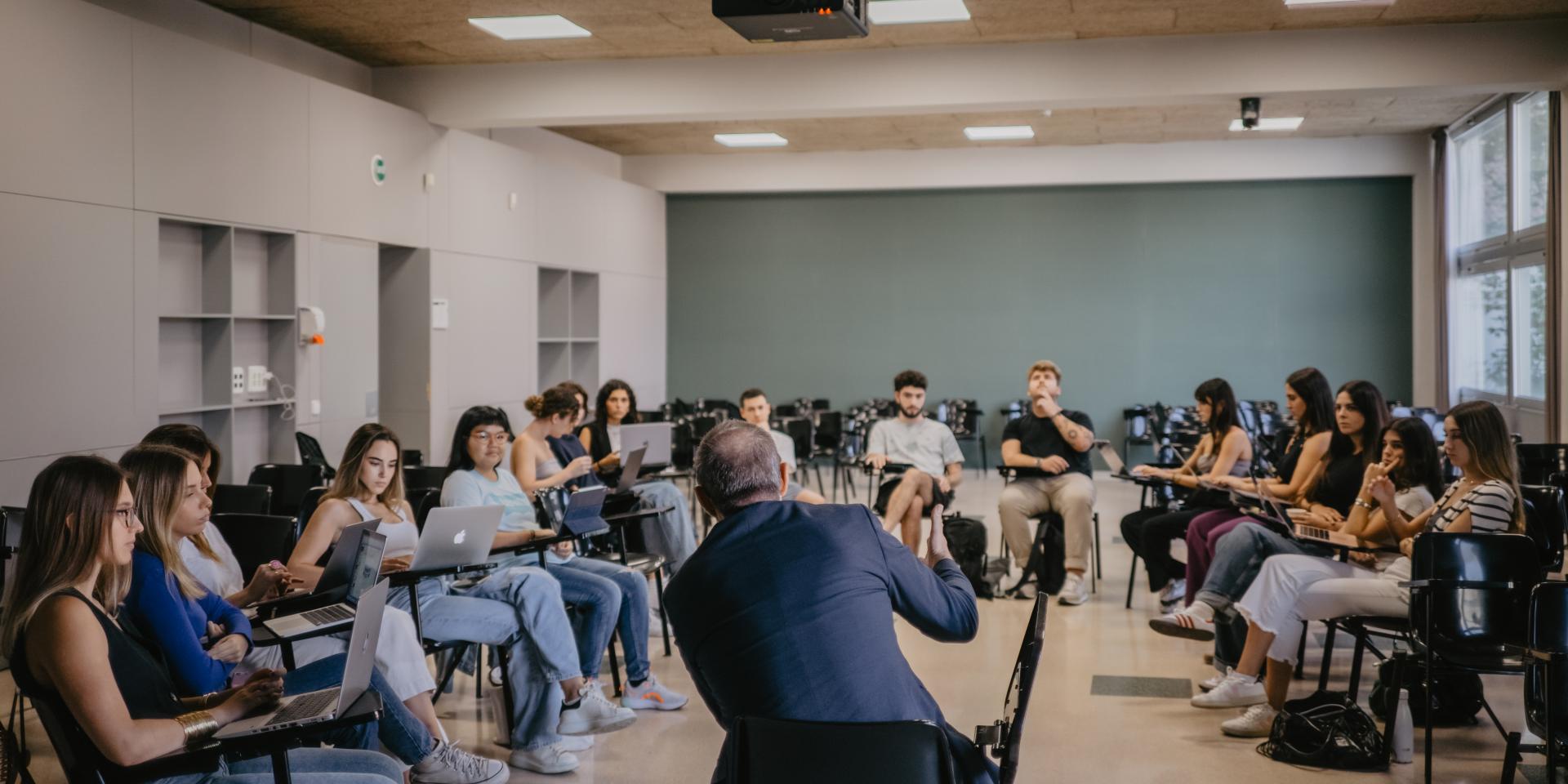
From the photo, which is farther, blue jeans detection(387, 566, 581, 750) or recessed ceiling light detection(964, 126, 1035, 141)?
recessed ceiling light detection(964, 126, 1035, 141)

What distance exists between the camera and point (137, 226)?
6.54m

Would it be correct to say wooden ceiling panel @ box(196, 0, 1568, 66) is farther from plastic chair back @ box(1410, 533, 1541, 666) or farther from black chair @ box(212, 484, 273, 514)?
plastic chair back @ box(1410, 533, 1541, 666)

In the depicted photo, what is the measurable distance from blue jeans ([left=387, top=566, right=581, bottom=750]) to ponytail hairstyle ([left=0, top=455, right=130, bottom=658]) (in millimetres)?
1825

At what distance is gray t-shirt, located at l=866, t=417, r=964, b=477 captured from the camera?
7.52 metres

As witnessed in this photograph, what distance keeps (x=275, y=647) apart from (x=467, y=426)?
4.82 feet

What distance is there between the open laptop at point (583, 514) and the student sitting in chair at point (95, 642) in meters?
2.18

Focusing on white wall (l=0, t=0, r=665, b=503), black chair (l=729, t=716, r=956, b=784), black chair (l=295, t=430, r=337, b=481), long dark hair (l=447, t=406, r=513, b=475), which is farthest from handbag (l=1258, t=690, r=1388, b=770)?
white wall (l=0, t=0, r=665, b=503)

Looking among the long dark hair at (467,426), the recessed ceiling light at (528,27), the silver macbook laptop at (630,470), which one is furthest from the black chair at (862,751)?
the recessed ceiling light at (528,27)

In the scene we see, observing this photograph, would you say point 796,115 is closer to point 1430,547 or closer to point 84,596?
point 1430,547

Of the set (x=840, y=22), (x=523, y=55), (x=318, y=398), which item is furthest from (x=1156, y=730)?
(x=523, y=55)

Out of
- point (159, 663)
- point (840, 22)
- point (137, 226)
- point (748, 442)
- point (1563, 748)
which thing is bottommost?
point (1563, 748)

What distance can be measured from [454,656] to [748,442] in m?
2.75

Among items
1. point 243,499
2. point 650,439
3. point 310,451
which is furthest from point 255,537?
point 310,451

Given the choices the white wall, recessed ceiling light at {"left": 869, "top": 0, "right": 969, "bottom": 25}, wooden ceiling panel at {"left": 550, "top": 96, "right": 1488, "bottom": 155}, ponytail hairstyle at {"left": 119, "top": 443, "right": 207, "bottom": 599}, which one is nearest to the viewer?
ponytail hairstyle at {"left": 119, "top": 443, "right": 207, "bottom": 599}
